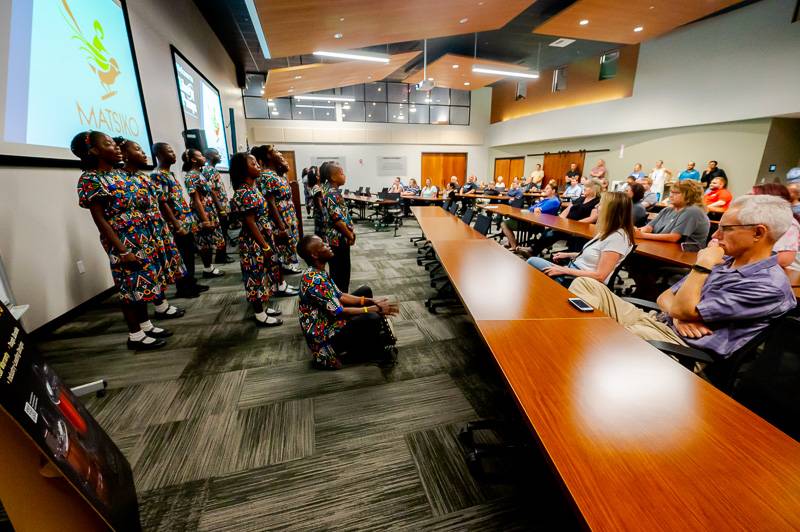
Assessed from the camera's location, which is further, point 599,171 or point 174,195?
point 599,171

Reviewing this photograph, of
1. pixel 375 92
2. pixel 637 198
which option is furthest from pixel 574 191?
pixel 375 92

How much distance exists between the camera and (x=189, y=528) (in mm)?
1242

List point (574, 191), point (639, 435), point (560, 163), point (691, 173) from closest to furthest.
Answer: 1. point (639, 435)
2. point (691, 173)
3. point (574, 191)
4. point (560, 163)

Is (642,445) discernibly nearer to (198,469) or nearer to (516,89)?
(198,469)

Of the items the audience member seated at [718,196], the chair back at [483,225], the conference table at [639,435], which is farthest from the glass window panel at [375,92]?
the conference table at [639,435]

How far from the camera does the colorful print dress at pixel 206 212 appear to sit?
371 cm

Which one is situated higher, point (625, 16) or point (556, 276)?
point (625, 16)

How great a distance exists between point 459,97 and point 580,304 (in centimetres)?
1436

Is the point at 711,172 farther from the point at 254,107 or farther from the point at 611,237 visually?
the point at 254,107

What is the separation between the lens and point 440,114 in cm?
1366

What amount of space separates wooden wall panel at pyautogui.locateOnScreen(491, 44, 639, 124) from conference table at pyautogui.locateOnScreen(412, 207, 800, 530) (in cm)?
1049

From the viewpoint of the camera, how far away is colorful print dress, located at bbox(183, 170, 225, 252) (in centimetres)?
371

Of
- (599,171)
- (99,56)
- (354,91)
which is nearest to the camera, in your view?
(99,56)

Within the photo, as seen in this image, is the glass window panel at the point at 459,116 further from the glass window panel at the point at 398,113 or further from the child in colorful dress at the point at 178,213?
the child in colorful dress at the point at 178,213
